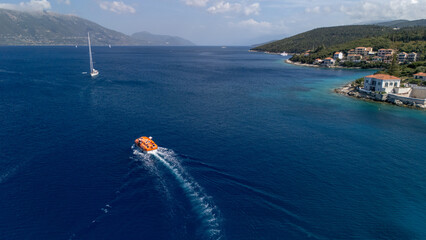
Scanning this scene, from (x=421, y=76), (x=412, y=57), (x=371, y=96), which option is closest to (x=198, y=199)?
(x=371, y=96)

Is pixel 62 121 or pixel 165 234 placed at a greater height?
pixel 62 121

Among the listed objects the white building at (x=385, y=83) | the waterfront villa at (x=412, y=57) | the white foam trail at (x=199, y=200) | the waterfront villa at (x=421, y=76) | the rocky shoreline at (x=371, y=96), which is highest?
the waterfront villa at (x=412, y=57)

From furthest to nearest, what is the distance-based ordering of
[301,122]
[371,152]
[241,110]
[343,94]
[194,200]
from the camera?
[343,94]
[241,110]
[301,122]
[371,152]
[194,200]

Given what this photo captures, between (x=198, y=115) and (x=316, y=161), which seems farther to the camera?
(x=198, y=115)

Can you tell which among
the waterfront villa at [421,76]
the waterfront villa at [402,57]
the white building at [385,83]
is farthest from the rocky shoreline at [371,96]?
the waterfront villa at [402,57]

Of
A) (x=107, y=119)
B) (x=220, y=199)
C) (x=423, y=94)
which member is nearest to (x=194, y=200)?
(x=220, y=199)

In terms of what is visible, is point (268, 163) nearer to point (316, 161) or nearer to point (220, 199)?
point (316, 161)

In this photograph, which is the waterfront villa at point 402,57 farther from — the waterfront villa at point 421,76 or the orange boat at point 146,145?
the orange boat at point 146,145

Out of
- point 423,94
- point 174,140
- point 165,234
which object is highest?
point 423,94
